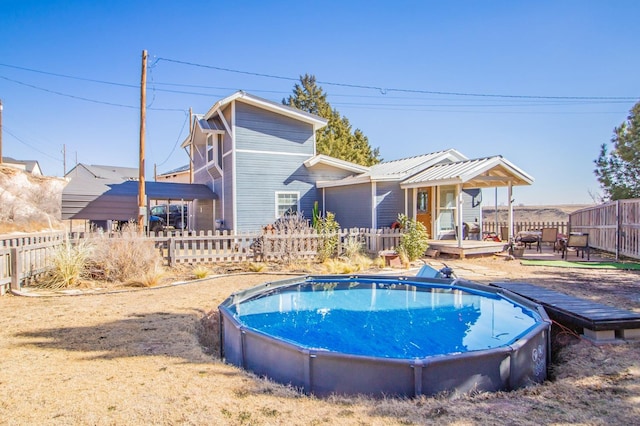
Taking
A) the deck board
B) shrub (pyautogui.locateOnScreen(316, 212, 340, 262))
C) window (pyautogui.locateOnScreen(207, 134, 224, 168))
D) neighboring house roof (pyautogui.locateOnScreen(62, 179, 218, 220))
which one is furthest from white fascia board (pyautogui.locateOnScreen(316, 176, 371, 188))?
the deck board

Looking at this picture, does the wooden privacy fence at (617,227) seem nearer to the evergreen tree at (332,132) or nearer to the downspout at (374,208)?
the downspout at (374,208)

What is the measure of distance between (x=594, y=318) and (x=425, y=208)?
1103 centimetres

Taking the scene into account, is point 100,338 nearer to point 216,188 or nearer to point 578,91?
point 216,188

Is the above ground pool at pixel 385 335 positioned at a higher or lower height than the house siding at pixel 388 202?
lower

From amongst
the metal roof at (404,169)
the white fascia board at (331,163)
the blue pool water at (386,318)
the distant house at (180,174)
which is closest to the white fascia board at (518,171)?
the metal roof at (404,169)

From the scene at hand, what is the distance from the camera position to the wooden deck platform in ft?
15.5

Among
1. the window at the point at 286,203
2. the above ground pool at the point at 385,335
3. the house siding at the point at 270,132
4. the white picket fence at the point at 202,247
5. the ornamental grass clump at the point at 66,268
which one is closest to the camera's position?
the above ground pool at the point at 385,335

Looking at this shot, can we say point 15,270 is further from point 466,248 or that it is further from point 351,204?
point 466,248

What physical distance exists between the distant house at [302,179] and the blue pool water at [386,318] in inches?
265

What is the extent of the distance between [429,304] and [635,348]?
3.28m

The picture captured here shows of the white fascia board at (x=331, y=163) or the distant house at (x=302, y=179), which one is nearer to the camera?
the distant house at (x=302, y=179)

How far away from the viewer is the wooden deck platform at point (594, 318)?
15.5 ft

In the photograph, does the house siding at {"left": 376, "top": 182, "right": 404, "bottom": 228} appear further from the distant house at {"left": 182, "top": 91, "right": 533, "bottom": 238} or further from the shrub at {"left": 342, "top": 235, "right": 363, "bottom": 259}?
the shrub at {"left": 342, "top": 235, "right": 363, "bottom": 259}

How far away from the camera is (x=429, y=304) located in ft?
24.3
